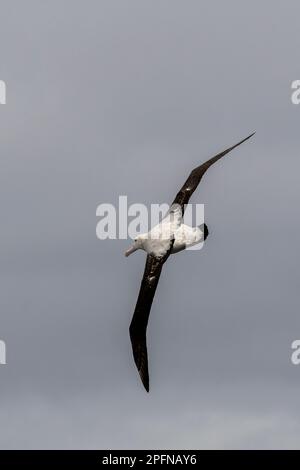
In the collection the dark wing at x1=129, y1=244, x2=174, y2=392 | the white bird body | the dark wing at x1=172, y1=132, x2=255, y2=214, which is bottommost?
the dark wing at x1=129, y1=244, x2=174, y2=392

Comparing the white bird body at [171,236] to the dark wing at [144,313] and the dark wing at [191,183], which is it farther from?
the dark wing at [191,183]

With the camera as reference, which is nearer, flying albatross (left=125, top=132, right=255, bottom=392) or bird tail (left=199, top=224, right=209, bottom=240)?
flying albatross (left=125, top=132, right=255, bottom=392)

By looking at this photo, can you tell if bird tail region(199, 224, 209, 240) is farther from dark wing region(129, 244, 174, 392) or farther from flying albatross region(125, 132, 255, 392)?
dark wing region(129, 244, 174, 392)

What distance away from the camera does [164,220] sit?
198 feet

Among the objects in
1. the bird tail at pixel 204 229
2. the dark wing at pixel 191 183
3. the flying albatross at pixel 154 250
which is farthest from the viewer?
the dark wing at pixel 191 183

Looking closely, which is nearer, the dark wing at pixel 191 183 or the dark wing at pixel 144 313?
the dark wing at pixel 144 313

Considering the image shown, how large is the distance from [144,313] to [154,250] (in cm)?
213

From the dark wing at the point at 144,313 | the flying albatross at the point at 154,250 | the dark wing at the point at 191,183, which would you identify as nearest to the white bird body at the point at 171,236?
the flying albatross at the point at 154,250

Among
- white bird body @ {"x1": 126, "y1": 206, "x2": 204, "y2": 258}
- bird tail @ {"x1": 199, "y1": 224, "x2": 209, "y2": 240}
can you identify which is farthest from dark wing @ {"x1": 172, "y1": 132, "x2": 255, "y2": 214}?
bird tail @ {"x1": 199, "y1": 224, "x2": 209, "y2": 240}

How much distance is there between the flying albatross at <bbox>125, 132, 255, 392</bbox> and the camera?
59312 mm

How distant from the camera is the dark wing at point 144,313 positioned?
59.3m

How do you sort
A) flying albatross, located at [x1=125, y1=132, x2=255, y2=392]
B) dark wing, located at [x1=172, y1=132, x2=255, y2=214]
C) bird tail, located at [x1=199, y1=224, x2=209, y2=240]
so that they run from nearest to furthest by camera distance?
flying albatross, located at [x1=125, y1=132, x2=255, y2=392] → bird tail, located at [x1=199, y1=224, x2=209, y2=240] → dark wing, located at [x1=172, y1=132, x2=255, y2=214]
